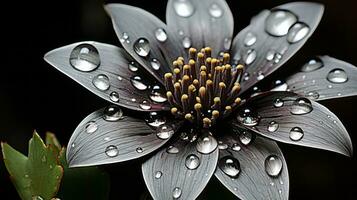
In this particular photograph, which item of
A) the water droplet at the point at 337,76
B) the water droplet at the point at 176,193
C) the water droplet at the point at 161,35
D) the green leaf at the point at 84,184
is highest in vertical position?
the water droplet at the point at 161,35

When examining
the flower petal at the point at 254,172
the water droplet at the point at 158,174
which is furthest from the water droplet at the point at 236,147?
the water droplet at the point at 158,174

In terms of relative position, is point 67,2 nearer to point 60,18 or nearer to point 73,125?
point 60,18

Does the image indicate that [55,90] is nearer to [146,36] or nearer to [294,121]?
[146,36]

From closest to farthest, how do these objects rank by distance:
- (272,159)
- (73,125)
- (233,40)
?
(272,159) < (233,40) < (73,125)

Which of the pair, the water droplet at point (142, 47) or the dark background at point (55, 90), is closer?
the water droplet at point (142, 47)

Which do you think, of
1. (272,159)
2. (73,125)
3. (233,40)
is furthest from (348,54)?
(272,159)

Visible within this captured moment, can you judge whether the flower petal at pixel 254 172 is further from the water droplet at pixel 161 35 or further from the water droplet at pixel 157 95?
the water droplet at pixel 161 35

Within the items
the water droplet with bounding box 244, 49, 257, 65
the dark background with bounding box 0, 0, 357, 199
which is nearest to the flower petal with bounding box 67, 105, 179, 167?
the water droplet with bounding box 244, 49, 257, 65
